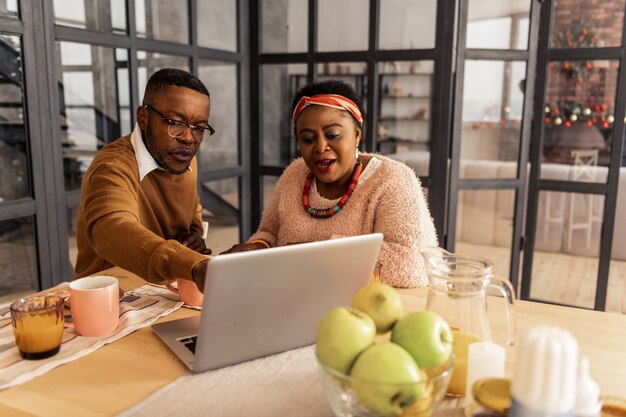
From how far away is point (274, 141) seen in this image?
10.5ft

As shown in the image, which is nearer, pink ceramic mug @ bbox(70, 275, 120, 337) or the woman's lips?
pink ceramic mug @ bbox(70, 275, 120, 337)

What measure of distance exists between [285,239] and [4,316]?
0.81m

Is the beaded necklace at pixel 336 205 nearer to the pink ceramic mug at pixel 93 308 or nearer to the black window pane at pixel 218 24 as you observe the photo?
the pink ceramic mug at pixel 93 308

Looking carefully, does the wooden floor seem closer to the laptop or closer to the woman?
the woman

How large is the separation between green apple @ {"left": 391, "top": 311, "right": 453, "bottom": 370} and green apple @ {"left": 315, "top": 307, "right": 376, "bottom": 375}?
4 centimetres

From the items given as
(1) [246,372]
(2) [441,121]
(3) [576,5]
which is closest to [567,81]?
(3) [576,5]

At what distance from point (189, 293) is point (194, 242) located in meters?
0.48

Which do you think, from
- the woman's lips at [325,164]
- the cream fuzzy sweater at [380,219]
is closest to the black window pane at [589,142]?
the cream fuzzy sweater at [380,219]

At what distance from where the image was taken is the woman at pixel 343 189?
5.01 ft

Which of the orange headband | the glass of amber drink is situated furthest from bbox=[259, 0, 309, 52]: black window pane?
the glass of amber drink

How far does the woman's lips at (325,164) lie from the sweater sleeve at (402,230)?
0.56 ft

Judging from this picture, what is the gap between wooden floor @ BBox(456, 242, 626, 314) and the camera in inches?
120

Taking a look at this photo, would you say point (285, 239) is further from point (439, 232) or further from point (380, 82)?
point (380, 82)

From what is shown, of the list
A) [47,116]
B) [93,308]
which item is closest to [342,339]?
[93,308]
